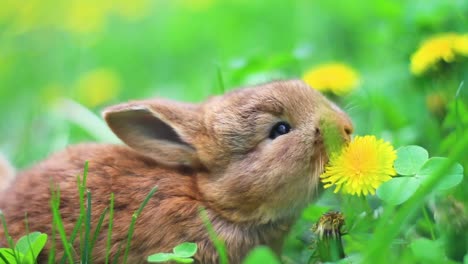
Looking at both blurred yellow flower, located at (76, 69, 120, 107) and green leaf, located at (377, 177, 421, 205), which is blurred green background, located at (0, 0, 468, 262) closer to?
blurred yellow flower, located at (76, 69, 120, 107)

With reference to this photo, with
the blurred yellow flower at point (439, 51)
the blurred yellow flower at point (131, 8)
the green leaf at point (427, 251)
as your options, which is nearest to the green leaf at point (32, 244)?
the green leaf at point (427, 251)

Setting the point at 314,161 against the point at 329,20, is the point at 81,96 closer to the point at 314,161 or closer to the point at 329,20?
the point at 329,20

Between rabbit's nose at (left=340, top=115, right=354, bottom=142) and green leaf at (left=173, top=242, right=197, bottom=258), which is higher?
rabbit's nose at (left=340, top=115, right=354, bottom=142)

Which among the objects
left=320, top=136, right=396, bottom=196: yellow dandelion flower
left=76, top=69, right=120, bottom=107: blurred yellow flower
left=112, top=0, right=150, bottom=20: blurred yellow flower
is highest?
left=112, top=0, right=150, bottom=20: blurred yellow flower

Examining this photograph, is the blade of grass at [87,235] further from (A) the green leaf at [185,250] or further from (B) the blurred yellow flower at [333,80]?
(B) the blurred yellow flower at [333,80]

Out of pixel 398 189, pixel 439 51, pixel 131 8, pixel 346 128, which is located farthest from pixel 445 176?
pixel 131 8

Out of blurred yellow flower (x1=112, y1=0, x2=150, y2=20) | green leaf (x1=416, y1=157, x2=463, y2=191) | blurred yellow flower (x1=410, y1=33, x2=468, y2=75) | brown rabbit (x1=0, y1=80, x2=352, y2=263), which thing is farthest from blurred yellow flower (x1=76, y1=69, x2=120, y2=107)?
green leaf (x1=416, y1=157, x2=463, y2=191)

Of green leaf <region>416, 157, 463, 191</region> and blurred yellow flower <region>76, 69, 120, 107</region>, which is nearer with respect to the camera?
green leaf <region>416, 157, 463, 191</region>
